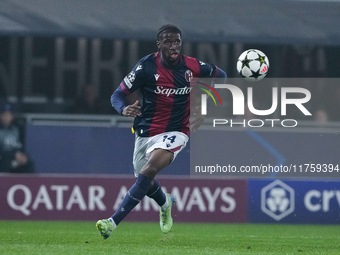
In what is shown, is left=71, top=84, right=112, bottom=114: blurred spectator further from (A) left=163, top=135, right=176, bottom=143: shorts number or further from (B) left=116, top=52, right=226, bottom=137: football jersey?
(A) left=163, top=135, right=176, bottom=143: shorts number

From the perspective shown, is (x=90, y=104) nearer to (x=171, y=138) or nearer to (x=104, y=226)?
(x=171, y=138)

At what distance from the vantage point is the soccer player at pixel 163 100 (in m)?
9.71

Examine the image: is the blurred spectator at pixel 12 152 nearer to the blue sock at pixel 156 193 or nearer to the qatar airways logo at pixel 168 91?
the blue sock at pixel 156 193

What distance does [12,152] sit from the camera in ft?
49.0

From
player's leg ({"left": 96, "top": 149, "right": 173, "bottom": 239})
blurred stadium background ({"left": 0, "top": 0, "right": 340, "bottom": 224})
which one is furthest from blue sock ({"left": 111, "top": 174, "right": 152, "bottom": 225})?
blurred stadium background ({"left": 0, "top": 0, "right": 340, "bottom": 224})

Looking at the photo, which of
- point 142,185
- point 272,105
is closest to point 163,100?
point 142,185

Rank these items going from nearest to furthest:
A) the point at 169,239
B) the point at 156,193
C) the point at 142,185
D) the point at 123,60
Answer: the point at 142,185
the point at 156,193
the point at 169,239
the point at 123,60

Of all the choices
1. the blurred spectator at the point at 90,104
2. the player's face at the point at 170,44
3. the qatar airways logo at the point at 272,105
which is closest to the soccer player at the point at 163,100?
the player's face at the point at 170,44

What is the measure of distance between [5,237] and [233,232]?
2990 mm

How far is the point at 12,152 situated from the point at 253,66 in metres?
5.23

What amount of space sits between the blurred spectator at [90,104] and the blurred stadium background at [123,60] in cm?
5

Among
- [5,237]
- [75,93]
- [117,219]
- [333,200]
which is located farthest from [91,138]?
[117,219]

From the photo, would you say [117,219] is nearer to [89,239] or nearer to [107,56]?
[89,239]

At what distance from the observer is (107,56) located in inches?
652
